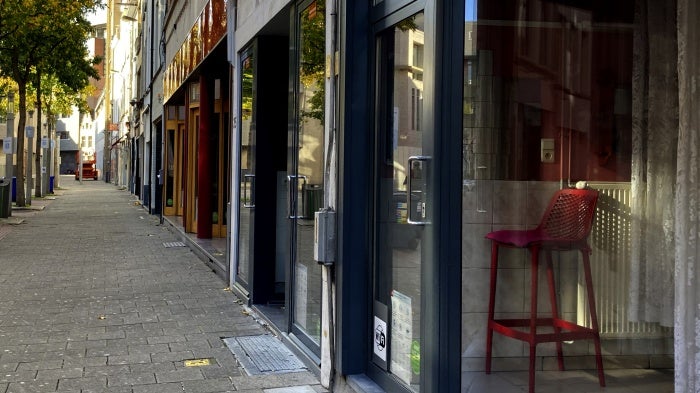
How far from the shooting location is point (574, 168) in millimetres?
4789

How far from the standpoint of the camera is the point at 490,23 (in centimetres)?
439

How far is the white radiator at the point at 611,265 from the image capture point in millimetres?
4566

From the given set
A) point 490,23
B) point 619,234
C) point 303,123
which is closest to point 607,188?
point 619,234

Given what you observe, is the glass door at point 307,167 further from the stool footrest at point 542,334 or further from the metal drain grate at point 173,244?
the metal drain grate at point 173,244

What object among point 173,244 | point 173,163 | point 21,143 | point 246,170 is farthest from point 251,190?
point 21,143

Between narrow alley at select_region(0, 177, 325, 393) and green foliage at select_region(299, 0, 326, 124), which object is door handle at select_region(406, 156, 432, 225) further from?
green foliage at select_region(299, 0, 326, 124)

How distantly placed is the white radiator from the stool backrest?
0.05 metres

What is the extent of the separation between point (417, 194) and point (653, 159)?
150 cm

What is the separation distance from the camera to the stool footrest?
4434mm

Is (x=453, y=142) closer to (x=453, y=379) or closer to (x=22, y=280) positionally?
(x=453, y=379)

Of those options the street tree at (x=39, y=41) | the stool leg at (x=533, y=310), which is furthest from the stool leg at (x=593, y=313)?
the street tree at (x=39, y=41)

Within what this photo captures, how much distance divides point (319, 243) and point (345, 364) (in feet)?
2.48

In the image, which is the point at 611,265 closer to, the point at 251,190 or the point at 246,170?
the point at 251,190

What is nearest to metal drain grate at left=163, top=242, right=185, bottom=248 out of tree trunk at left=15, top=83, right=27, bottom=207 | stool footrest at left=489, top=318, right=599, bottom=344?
stool footrest at left=489, top=318, right=599, bottom=344
